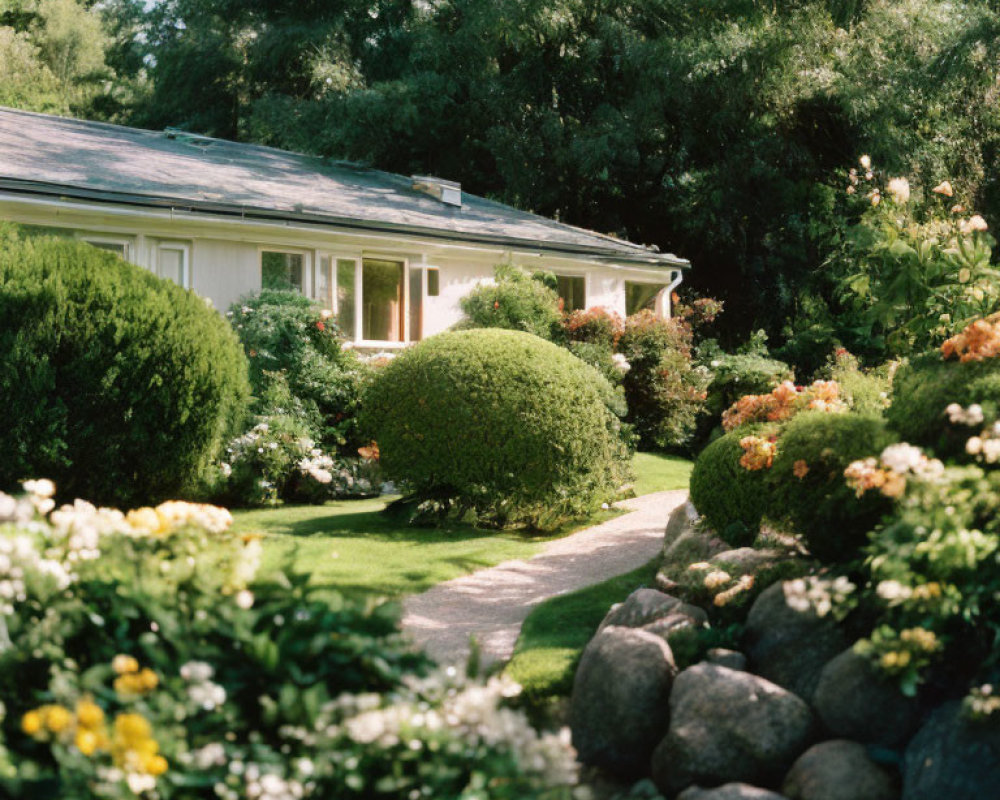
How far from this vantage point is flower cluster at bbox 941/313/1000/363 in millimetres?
5812

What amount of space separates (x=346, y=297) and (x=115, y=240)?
3.61 metres

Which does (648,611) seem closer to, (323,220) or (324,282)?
(323,220)

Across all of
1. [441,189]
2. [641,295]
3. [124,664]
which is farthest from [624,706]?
[641,295]

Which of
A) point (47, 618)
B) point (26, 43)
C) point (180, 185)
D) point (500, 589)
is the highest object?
point (26, 43)

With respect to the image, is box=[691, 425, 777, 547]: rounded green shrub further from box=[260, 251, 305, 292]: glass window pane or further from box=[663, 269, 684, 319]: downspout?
box=[663, 269, 684, 319]: downspout

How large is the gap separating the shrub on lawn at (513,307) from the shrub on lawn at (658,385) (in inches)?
55.0

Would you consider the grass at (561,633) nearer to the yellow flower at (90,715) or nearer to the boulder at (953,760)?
the boulder at (953,760)

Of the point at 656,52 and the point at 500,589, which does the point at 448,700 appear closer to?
the point at 500,589

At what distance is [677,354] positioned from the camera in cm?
1791

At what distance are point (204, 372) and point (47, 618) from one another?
693cm

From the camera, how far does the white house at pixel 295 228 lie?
1345 cm

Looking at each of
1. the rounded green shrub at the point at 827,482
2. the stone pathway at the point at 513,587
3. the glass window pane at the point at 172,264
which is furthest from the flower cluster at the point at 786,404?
the glass window pane at the point at 172,264

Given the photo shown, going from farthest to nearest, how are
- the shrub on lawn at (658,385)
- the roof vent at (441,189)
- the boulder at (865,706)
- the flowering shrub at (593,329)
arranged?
the roof vent at (441,189), the flowering shrub at (593,329), the shrub on lawn at (658,385), the boulder at (865,706)

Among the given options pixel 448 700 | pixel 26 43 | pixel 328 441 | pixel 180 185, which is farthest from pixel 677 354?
pixel 26 43
